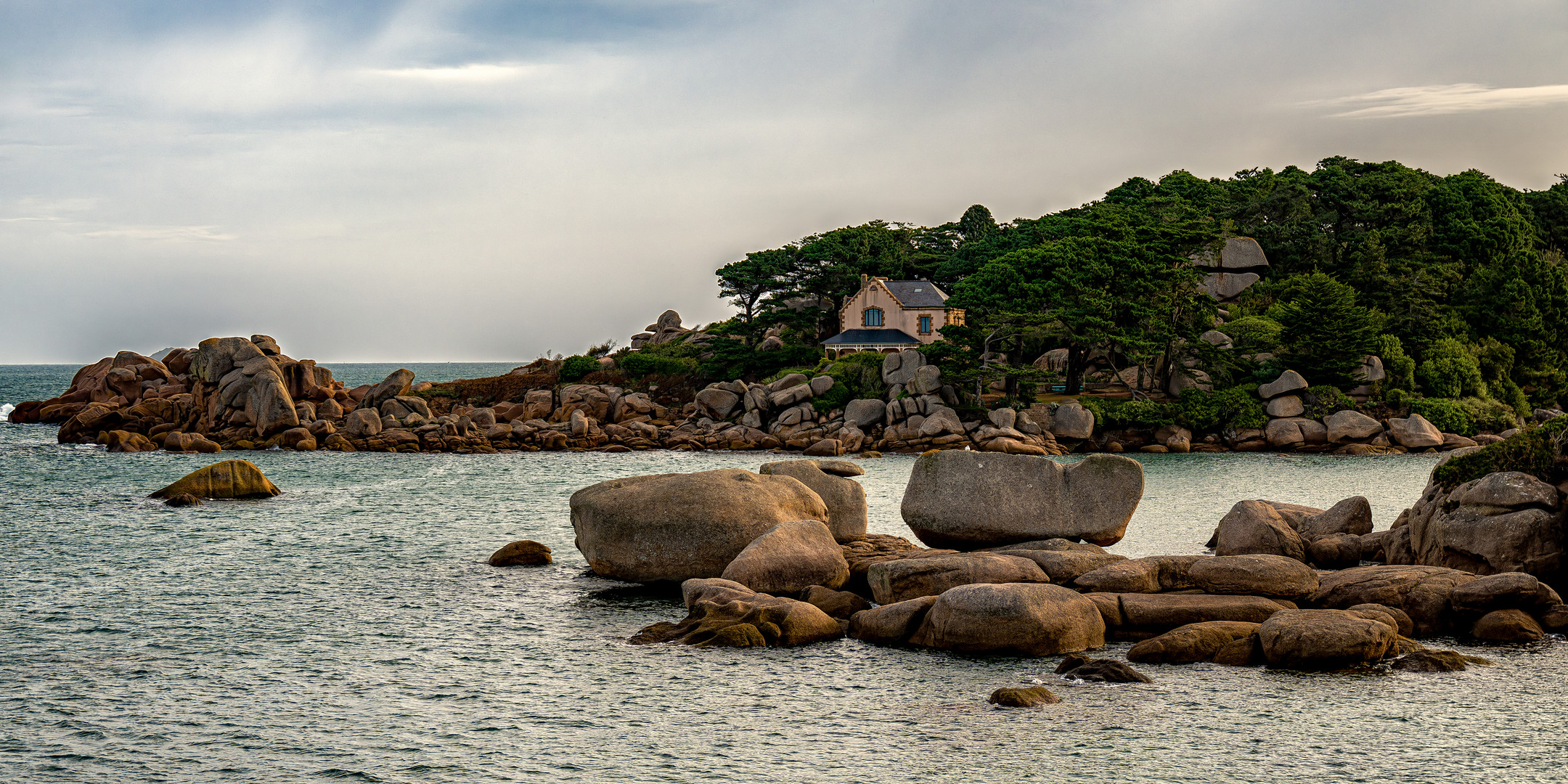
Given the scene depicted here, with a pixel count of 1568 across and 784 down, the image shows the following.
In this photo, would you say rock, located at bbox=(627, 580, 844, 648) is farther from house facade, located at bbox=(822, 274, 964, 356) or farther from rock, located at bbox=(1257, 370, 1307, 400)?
house facade, located at bbox=(822, 274, 964, 356)

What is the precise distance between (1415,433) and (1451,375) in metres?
8.76

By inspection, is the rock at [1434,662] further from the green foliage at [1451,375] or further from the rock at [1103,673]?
the green foliage at [1451,375]

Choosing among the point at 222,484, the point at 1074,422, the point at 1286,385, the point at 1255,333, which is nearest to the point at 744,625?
the point at 222,484

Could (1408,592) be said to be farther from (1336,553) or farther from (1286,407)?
(1286,407)

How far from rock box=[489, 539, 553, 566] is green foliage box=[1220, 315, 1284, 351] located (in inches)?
2062

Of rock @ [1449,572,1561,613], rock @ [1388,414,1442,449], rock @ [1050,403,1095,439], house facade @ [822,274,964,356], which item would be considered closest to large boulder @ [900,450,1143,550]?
rock @ [1449,572,1561,613]

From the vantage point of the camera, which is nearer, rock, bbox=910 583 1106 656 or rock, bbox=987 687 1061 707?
rock, bbox=987 687 1061 707

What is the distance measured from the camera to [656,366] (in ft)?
273

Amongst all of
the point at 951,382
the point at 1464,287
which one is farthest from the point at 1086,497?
the point at 1464,287

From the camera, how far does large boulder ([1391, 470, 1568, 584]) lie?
18.9 m

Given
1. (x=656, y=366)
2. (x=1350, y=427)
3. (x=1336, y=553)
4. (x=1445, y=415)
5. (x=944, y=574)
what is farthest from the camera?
(x=656, y=366)

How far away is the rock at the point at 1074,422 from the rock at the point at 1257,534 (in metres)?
37.9

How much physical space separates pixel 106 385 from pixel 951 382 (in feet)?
174

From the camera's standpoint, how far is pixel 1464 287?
73312 mm
